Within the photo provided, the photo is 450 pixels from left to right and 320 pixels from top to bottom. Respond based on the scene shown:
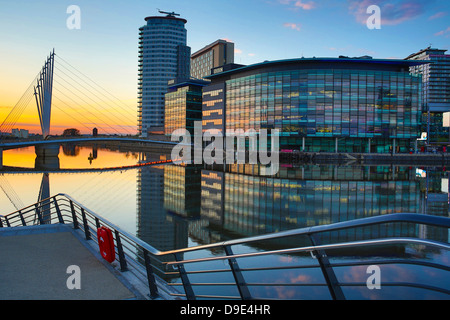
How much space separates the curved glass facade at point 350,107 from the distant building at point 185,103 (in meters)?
50.4

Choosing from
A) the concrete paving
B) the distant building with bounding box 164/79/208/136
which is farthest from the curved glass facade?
the concrete paving

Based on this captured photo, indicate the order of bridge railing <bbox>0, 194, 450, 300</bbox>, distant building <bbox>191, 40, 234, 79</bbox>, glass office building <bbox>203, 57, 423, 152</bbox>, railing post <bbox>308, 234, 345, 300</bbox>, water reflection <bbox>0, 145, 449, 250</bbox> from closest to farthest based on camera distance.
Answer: bridge railing <bbox>0, 194, 450, 300</bbox> → railing post <bbox>308, 234, 345, 300</bbox> → water reflection <bbox>0, 145, 449, 250</bbox> → glass office building <bbox>203, 57, 423, 152</bbox> → distant building <bbox>191, 40, 234, 79</bbox>

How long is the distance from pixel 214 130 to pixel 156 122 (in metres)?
72.7

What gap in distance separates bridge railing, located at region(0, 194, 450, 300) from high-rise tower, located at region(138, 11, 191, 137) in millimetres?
160074

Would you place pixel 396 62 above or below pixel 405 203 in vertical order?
above

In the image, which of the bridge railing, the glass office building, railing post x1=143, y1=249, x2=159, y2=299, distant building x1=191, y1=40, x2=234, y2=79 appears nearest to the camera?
the bridge railing

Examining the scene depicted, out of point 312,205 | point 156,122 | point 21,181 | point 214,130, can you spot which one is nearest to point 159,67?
point 156,122

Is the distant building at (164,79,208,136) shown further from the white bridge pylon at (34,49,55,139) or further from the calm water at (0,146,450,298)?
the calm water at (0,146,450,298)

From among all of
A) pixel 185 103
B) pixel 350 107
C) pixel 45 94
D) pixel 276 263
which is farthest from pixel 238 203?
pixel 185 103

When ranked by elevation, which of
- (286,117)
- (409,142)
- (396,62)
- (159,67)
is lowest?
(409,142)

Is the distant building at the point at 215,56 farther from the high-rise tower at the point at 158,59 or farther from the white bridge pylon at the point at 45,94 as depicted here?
the white bridge pylon at the point at 45,94

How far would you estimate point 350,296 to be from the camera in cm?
848

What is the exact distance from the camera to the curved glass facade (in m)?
79.9
